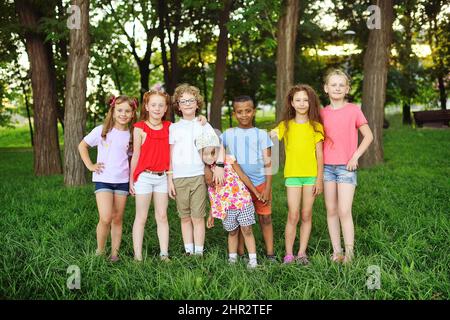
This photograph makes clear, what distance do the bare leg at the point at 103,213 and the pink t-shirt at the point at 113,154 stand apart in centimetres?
14

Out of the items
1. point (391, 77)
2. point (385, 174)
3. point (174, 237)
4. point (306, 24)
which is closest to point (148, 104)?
point (174, 237)

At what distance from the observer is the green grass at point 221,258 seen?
3189mm

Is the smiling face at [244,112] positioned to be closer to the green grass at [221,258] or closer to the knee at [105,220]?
the green grass at [221,258]

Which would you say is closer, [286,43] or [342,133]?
[342,133]

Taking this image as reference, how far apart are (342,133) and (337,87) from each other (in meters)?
0.39

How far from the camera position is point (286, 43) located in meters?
9.45

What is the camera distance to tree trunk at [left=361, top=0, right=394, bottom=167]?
9.16m

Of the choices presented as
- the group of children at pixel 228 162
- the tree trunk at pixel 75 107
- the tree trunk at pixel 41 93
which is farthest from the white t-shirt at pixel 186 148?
the tree trunk at pixel 41 93

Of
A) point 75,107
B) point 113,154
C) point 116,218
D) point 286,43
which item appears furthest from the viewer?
point 286,43

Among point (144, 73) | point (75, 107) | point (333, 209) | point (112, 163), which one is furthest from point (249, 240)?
point (144, 73)

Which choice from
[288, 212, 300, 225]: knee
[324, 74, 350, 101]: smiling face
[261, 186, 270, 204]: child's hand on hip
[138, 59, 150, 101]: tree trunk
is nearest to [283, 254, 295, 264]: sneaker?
[288, 212, 300, 225]: knee

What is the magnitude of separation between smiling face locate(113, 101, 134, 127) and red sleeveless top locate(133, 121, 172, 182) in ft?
0.37

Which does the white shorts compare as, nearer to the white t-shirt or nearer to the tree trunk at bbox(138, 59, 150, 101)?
the white t-shirt

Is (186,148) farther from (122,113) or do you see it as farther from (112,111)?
(112,111)
